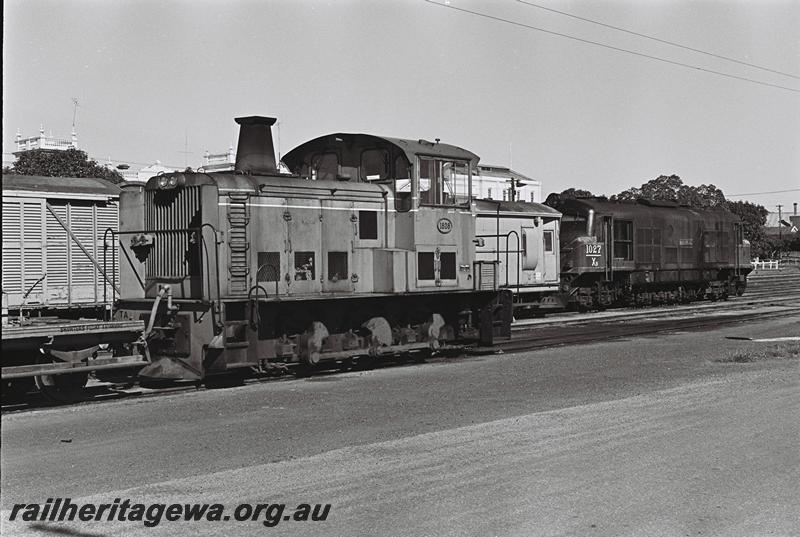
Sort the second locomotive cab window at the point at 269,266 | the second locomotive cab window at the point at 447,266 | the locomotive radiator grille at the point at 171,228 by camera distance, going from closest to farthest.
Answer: the locomotive radiator grille at the point at 171,228 → the second locomotive cab window at the point at 269,266 → the second locomotive cab window at the point at 447,266

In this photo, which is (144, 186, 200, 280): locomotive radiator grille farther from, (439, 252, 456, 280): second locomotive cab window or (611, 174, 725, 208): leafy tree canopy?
(611, 174, 725, 208): leafy tree canopy

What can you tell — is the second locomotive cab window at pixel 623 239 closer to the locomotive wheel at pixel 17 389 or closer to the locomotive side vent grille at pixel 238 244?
the locomotive side vent grille at pixel 238 244

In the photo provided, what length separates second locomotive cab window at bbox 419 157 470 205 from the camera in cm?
1661

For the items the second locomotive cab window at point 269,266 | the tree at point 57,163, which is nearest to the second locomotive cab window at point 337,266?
the second locomotive cab window at point 269,266

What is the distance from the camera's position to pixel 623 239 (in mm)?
32344

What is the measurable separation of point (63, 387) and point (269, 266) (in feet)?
12.3

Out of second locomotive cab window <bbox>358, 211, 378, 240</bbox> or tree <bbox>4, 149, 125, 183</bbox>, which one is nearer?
second locomotive cab window <bbox>358, 211, 378, 240</bbox>

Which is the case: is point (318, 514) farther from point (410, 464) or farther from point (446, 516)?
point (410, 464)

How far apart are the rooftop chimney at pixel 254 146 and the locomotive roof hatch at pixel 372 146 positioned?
1.73 meters

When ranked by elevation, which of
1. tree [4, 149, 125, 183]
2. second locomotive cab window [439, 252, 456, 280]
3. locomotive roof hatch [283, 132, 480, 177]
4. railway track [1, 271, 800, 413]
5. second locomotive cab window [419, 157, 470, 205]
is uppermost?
tree [4, 149, 125, 183]

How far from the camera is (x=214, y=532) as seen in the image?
19.8 feet

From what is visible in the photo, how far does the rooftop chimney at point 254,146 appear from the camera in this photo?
49.6 feet

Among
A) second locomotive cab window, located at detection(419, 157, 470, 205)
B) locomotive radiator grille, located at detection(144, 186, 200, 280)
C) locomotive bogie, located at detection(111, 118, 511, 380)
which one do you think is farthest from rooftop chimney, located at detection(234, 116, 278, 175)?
second locomotive cab window, located at detection(419, 157, 470, 205)

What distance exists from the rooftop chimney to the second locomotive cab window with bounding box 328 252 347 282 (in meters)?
1.80
